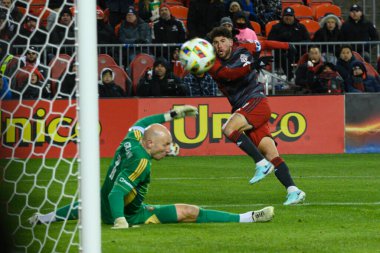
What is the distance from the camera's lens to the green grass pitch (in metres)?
8.74

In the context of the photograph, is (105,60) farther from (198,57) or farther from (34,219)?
(34,219)

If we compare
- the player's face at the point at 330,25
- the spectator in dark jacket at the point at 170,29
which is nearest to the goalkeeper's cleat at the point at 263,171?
the spectator in dark jacket at the point at 170,29

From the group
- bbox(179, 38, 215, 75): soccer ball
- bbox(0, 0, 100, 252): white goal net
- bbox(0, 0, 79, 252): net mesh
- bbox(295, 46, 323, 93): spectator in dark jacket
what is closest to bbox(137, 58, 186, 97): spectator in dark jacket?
bbox(295, 46, 323, 93): spectator in dark jacket

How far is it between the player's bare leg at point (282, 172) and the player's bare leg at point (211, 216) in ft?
5.81

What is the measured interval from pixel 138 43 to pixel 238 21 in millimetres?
2354

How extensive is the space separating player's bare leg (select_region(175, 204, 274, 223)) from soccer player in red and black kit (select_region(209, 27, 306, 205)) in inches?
87.5

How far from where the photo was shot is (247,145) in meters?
12.6

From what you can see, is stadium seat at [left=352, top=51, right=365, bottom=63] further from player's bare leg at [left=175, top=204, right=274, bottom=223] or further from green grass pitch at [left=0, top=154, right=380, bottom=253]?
player's bare leg at [left=175, top=204, right=274, bottom=223]

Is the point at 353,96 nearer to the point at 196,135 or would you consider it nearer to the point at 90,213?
the point at 196,135

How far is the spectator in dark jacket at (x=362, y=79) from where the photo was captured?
20.9 m

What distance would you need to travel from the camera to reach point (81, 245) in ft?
22.6

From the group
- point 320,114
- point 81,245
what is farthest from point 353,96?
point 81,245

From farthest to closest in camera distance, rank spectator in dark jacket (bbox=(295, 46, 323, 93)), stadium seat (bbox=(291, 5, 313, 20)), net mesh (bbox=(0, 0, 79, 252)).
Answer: stadium seat (bbox=(291, 5, 313, 20)) < spectator in dark jacket (bbox=(295, 46, 323, 93)) < net mesh (bbox=(0, 0, 79, 252))

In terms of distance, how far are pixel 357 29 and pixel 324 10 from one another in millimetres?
2505
